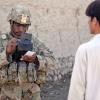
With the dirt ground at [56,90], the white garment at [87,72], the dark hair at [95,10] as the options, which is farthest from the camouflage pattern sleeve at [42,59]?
the dirt ground at [56,90]

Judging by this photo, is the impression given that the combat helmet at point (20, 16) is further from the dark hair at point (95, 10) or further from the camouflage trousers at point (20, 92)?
the dark hair at point (95, 10)

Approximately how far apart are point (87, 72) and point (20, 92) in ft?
5.30

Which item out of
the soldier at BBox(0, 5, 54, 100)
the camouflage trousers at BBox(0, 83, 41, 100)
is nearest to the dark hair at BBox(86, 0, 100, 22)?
the soldier at BBox(0, 5, 54, 100)

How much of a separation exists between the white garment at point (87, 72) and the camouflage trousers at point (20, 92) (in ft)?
4.64

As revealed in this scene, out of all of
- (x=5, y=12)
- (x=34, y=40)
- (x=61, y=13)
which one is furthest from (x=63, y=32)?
(x=34, y=40)

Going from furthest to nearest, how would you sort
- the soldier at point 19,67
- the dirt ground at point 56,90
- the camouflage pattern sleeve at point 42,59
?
the dirt ground at point 56,90
the camouflage pattern sleeve at point 42,59
the soldier at point 19,67

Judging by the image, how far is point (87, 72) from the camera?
12.0 ft

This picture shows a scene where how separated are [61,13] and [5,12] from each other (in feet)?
4.83

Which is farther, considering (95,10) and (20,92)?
(20,92)

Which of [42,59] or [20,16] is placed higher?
[20,16]

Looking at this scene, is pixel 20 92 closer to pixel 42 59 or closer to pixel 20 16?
pixel 42 59

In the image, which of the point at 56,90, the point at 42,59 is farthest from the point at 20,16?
the point at 56,90

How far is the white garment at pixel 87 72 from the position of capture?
3.62 m

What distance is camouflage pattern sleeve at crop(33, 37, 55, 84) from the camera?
5.06m
